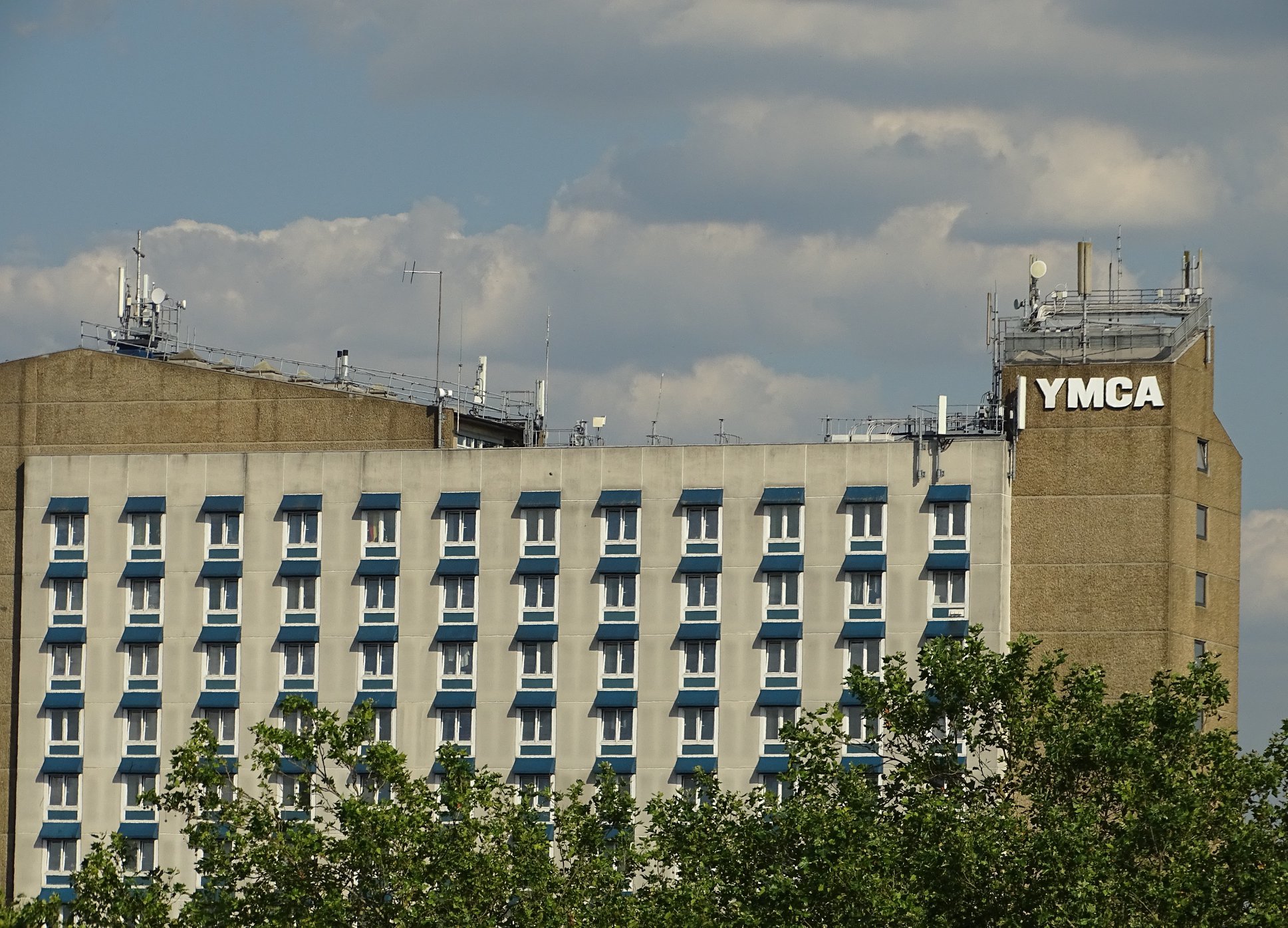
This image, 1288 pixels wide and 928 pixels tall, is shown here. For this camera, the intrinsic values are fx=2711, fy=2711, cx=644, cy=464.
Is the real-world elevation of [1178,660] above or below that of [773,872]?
above

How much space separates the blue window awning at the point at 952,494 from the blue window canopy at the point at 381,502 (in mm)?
26434

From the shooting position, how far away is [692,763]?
129000mm

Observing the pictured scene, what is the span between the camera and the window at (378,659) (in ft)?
438

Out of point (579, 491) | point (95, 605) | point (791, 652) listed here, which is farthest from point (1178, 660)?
point (95, 605)

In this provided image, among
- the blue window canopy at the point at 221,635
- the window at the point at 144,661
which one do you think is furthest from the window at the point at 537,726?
the window at the point at 144,661

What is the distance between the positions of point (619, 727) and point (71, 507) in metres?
30.6

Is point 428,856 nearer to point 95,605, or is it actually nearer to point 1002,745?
point 1002,745

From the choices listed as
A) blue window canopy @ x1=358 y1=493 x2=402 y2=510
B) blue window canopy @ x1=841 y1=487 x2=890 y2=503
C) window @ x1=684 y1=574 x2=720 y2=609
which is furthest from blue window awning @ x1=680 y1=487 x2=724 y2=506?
blue window canopy @ x1=358 y1=493 x2=402 y2=510

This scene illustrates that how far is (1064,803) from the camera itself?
293 ft

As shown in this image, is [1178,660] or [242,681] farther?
[242,681]

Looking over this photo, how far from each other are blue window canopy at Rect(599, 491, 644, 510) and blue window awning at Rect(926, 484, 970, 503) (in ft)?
46.9

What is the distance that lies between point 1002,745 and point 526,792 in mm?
16520

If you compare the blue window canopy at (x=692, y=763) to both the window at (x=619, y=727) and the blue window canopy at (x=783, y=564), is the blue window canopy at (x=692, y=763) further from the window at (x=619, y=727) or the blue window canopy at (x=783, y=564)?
the blue window canopy at (x=783, y=564)

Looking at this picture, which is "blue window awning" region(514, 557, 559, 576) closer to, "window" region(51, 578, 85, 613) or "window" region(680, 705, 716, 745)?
"window" region(680, 705, 716, 745)
